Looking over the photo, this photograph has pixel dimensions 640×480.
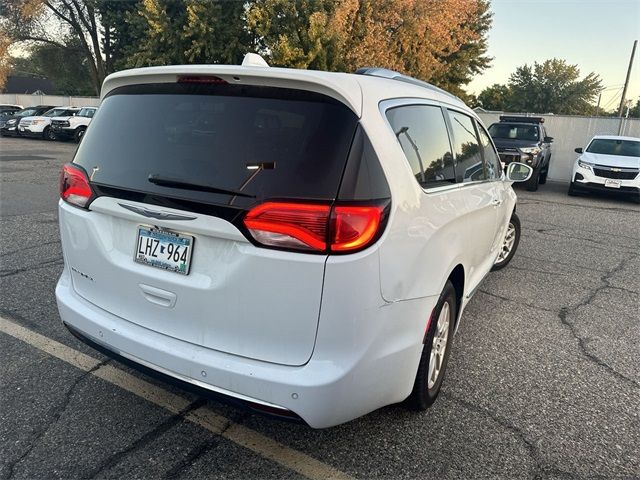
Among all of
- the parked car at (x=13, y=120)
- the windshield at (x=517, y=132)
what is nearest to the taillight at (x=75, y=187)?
the windshield at (x=517, y=132)

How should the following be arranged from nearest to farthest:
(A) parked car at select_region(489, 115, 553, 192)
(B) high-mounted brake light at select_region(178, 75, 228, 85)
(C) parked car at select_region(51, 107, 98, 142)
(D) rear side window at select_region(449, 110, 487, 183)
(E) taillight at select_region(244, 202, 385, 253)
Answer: (E) taillight at select_region(244, 202, 385, 253), (B) high-mounted brake light at select_region(178, 75, 228, 85), (D) rear side window at select_region(449, 110, 487, 183), (A) parked car at select_region(489, 115, 553, 192), (C) parked car at select_region(51, 107, 98, 142)

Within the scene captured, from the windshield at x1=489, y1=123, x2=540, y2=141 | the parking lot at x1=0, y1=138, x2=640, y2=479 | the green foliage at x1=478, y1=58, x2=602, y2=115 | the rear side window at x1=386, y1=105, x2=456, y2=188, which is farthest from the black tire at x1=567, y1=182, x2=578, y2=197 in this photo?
the green foliage at x1=478, y1=58, x2=602, y2=115

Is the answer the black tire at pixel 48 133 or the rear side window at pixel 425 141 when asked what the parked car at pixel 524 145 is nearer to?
the rear side window at pixel 425 141

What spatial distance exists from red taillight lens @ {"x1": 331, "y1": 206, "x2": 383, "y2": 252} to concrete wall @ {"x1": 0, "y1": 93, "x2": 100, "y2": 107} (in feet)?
106

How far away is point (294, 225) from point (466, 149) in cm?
198

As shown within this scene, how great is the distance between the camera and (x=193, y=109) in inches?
90.6

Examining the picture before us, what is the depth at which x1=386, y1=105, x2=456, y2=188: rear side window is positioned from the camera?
2.42 m

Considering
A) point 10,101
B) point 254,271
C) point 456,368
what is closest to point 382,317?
point 254,271

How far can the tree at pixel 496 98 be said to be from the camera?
58469 mm

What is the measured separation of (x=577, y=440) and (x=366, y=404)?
4.24ft

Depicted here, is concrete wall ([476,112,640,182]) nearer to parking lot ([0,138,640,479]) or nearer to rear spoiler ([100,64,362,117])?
parking lot ([0,138,640,479])

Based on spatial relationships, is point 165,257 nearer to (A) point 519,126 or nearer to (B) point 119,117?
(B) point 119,117

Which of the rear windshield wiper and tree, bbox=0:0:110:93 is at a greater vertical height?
tree, bbox=0:0:110:93

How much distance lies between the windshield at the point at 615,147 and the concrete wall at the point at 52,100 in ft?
90.3
